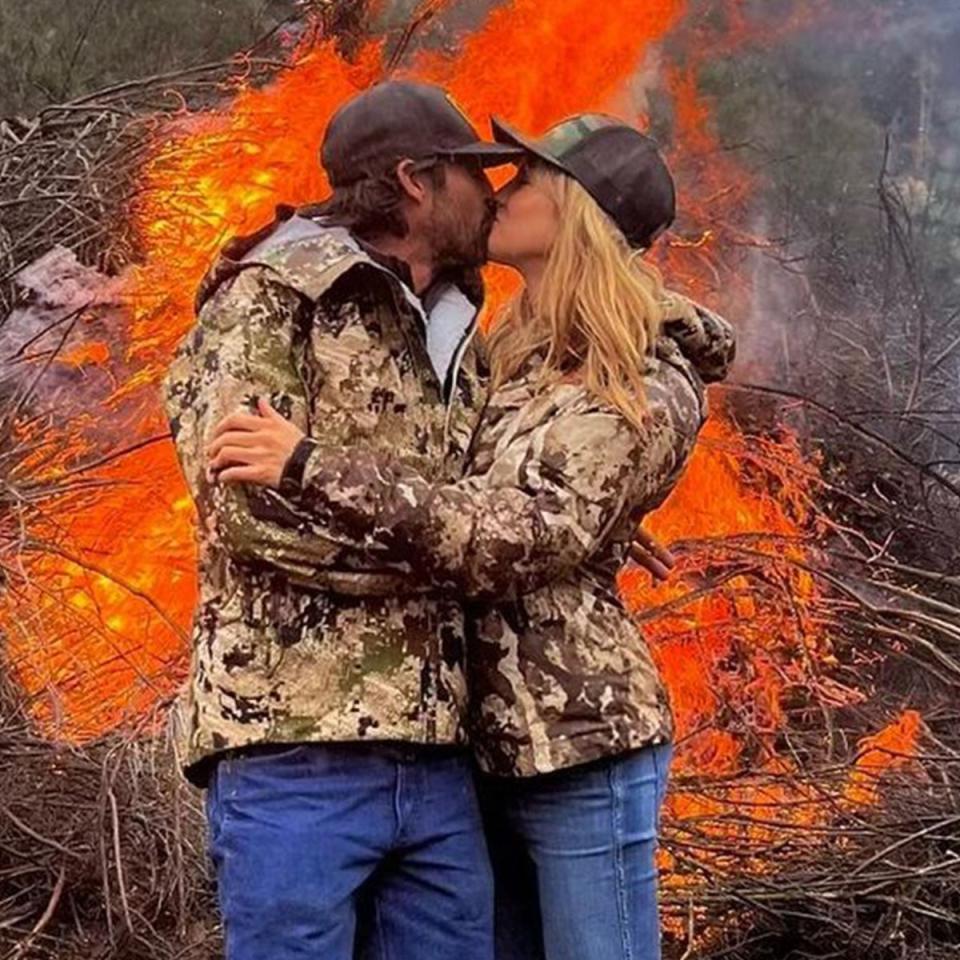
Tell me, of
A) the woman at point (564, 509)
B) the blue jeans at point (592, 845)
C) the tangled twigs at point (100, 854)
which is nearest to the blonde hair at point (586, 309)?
the woman at point (564, 509)

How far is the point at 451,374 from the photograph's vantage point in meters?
2.58

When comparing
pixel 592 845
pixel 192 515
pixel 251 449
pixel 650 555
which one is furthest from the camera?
pixel 192 515

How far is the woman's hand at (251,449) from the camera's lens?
226cm

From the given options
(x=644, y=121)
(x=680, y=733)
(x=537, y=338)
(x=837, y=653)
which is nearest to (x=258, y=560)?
(x=537, y=338)

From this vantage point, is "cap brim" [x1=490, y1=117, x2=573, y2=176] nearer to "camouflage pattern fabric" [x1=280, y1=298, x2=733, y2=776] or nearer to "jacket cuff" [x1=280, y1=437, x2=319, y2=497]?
"camouflage pattern fabric" [x1=280, y1=298, x2=733, y2=776]

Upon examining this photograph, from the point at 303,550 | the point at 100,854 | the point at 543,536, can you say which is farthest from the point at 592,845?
the point at 100,854

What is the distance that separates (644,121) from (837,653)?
115 inches

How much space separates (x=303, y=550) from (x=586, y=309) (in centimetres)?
63

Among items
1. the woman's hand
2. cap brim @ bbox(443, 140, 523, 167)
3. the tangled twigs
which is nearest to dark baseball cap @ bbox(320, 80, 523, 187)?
cap brim @ bbox(443, 140, 523, 167)

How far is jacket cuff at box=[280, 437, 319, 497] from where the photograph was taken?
7.47 ft

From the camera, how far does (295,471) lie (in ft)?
7.48

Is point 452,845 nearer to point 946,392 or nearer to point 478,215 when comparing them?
point 478,215

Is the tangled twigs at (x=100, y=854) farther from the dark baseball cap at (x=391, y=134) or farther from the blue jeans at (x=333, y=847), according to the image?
the dark baseball cap at (x=391, y=134)

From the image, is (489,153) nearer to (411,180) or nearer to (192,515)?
(411,180)
